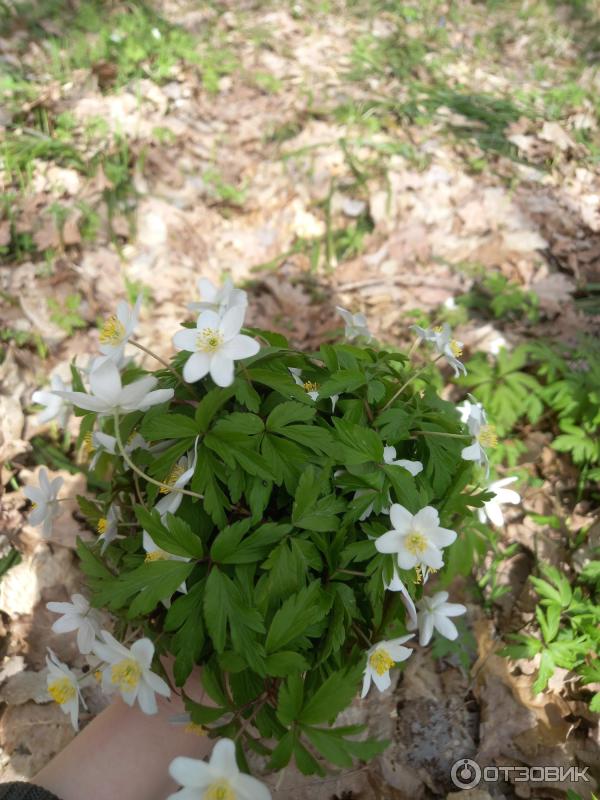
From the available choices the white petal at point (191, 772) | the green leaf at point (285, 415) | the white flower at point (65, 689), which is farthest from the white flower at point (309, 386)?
the white flower at point (65, 689)

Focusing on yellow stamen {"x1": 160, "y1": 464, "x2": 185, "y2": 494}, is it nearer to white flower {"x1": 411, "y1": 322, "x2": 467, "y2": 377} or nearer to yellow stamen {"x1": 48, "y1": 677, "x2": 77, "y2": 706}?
yellow stamen {"x1": 48, "y1": 677, "x2": 77, "y2": 706}

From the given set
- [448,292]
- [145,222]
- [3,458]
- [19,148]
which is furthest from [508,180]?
[3,458]

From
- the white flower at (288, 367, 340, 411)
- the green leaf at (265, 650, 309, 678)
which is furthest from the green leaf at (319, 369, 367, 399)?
the green leaf at (265, 650, 309, 678)

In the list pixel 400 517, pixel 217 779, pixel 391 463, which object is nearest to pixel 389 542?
pixel 400 517

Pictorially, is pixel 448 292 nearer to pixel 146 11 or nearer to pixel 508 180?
pixel 508 180

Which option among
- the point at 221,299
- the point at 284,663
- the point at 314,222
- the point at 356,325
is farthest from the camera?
the point at 314,222

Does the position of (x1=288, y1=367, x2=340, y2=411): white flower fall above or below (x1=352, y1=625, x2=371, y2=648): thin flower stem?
above

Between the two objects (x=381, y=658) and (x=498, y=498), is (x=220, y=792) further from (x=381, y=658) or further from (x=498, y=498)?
(x=498, y=498)
